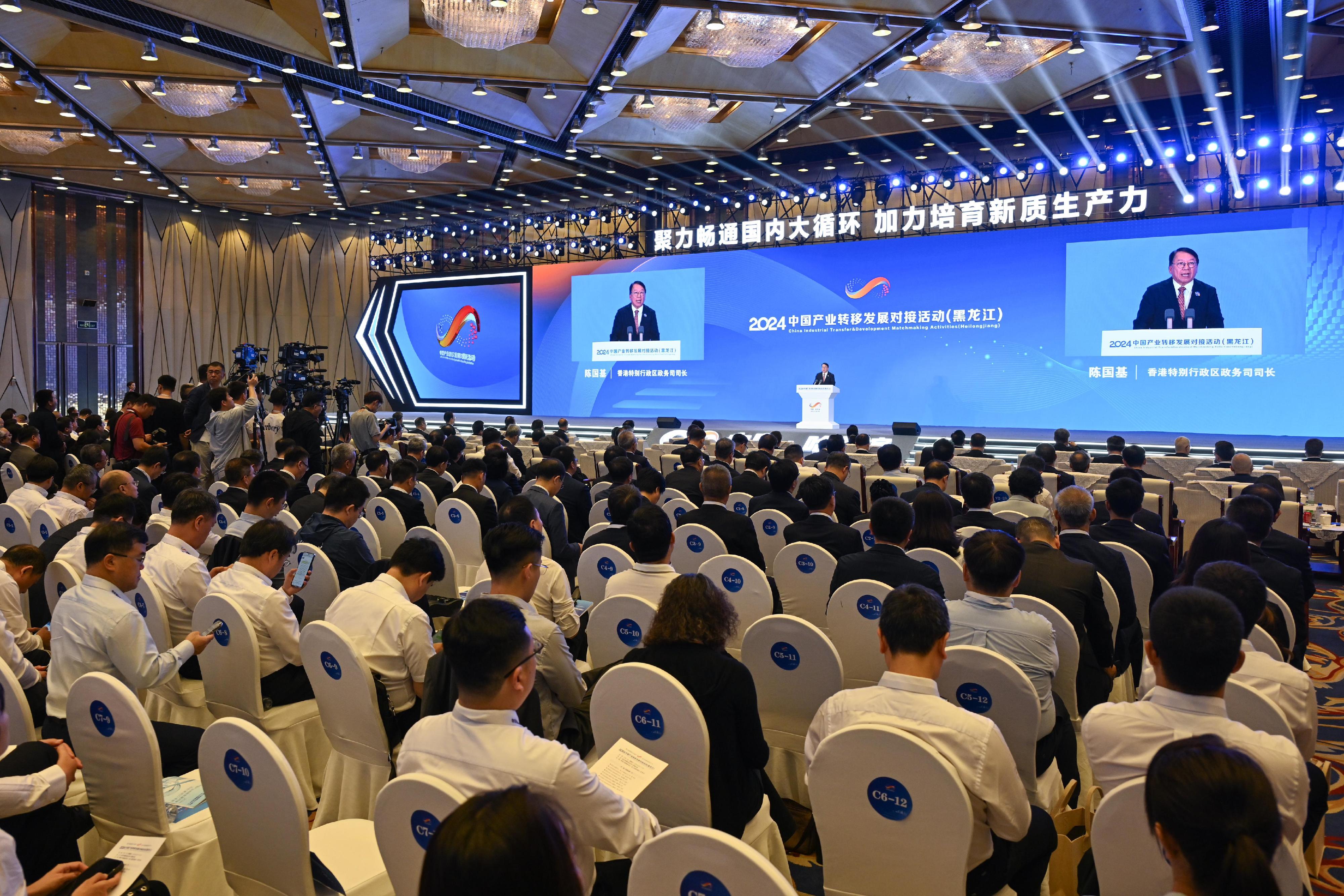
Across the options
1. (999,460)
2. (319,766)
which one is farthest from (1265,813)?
(999,460)

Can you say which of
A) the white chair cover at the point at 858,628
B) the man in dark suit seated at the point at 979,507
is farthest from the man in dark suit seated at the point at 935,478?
the white chair cover at the point at 858,628

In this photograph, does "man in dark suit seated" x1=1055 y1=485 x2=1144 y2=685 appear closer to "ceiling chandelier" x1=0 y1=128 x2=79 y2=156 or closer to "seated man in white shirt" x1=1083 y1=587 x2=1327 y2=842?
"seated man in white shirt" x1=1083 y1=587 x2=1327 y2=842

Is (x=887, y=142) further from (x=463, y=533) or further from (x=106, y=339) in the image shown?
(x=106, y=339)

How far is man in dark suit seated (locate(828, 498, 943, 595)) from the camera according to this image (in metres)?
3.62

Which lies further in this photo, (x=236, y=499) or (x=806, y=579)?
(x=236, y=499)

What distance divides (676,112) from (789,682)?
1077 centimetres

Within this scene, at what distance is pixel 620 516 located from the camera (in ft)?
15.7

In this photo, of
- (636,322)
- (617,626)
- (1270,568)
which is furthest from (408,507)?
(636,322)

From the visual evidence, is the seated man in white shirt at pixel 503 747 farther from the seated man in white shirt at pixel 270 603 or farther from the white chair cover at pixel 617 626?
the seated man in white shirt at pixel 270 603

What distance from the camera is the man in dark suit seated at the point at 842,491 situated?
20.7ft

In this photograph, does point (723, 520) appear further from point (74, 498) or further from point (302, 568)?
point (74, 498)

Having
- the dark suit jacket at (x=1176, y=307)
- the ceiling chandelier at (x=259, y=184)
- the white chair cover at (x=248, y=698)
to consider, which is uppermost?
the ceiling chandelier at (x=259, y=184)

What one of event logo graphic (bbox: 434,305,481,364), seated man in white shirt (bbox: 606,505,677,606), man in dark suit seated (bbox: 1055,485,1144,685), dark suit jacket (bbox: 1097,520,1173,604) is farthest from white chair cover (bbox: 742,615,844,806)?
event logo graphic (bbox: 434,305,481,364)

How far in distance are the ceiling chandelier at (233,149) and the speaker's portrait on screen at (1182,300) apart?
43.6 feet
